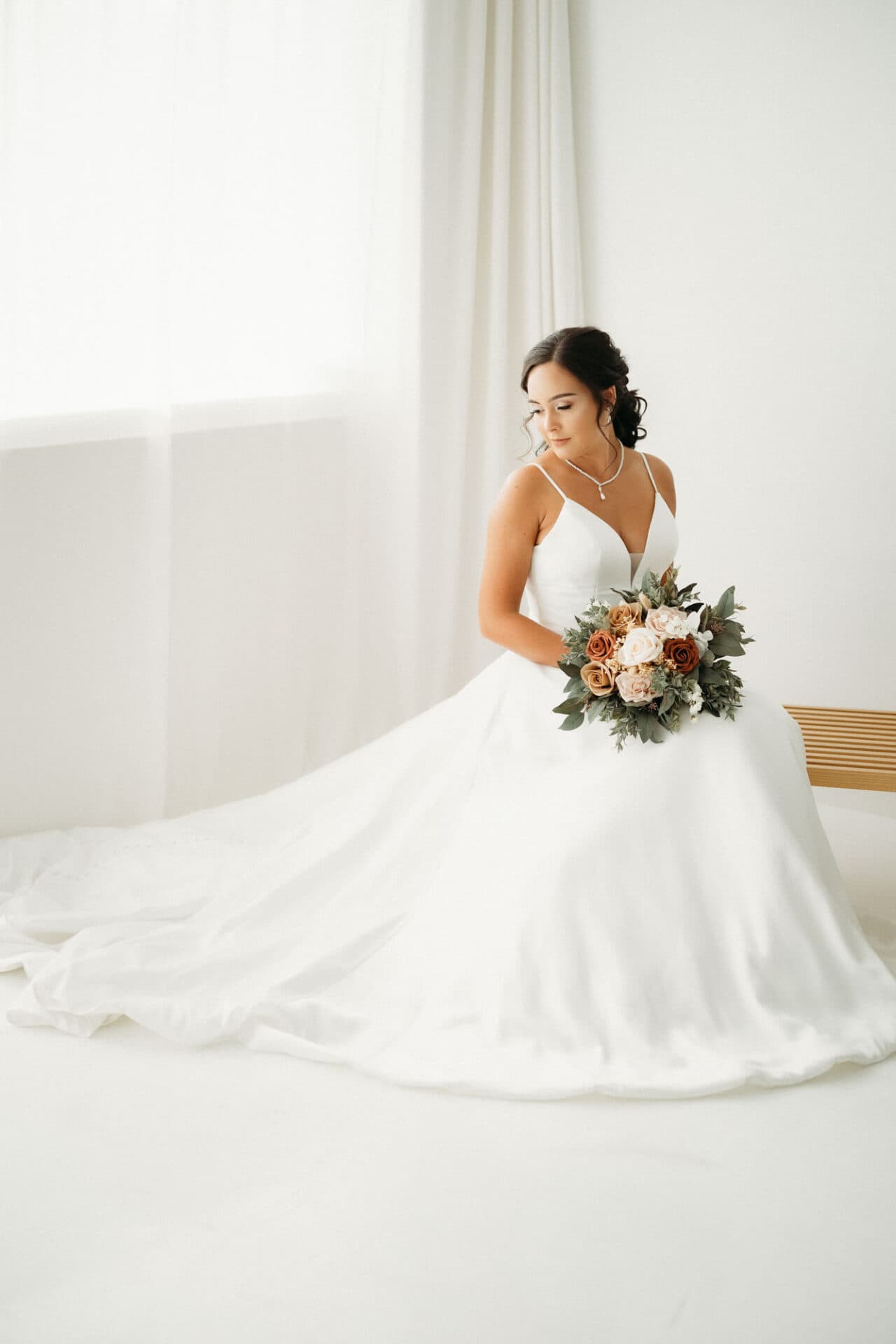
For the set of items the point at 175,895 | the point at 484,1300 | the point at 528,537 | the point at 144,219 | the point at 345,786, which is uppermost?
the point at 144,219

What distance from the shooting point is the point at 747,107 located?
4.31 m

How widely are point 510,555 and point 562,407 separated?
0.42 m

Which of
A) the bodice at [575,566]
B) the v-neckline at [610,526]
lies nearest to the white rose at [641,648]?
the bodice at [575,566]

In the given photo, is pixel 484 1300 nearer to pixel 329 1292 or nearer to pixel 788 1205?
pixel 329 1292

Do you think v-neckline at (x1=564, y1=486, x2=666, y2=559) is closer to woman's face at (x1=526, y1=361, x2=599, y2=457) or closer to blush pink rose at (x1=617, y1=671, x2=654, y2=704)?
woman's face at (x1=526, y1=361, x2=599, y2=457)

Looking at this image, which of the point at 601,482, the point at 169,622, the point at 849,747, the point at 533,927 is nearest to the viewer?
the point at 533,927

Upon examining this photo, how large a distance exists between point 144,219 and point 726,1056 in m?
2.91

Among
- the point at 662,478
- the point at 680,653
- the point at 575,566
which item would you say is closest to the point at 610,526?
the point at 575,566

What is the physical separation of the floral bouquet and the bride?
6 cm

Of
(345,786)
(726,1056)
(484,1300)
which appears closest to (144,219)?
(345,786)

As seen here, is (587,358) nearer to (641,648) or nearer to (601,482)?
(601,482)

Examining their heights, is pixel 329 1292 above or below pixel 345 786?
below

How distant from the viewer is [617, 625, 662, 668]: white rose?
94.7 inches

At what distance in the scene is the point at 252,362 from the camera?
12.7 ft
